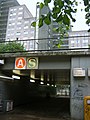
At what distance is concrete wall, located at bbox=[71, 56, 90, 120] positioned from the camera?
37.9 ft

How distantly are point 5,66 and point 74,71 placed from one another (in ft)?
16.6

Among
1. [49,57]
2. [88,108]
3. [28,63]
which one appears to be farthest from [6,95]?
[88,108]

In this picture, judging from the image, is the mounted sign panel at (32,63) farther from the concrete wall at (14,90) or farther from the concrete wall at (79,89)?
the concrete wall at (14,90)

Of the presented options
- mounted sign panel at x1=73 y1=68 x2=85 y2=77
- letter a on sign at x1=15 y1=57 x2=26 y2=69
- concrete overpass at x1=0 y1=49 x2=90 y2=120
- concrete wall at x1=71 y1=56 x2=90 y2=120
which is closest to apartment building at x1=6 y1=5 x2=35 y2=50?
concrete overpass at x1=0 y1=49 x2=90 y2=120

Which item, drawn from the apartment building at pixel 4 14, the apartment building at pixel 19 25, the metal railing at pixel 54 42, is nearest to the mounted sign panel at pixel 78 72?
the metal railing at pixel 54 42

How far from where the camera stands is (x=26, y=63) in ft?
43.8

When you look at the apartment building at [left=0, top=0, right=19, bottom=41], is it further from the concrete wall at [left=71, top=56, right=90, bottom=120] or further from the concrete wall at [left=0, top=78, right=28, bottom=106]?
the concrete wall at [left=71, top=56, right=90, bottom=120]

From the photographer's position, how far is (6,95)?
15.4 meters

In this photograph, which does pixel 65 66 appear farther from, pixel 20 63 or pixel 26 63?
pixel 20 63

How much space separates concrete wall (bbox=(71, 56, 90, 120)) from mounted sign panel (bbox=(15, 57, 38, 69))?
2605 mm

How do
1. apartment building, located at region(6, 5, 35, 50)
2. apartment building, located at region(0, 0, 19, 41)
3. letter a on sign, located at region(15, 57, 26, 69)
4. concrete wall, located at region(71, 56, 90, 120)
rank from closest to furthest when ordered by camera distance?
concrete wall, located at region(71, 56, 90, 120), letter a on sign, located at region(15, 57, 26, 69), apartment building, located at region(6, 5, 35, 50), apartment building, located at region(0, 0, 19, 41)

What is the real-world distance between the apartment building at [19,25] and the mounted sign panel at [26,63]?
71.9 meters

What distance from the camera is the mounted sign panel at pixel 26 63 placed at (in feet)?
43.5

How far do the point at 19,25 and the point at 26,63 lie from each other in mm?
82789
